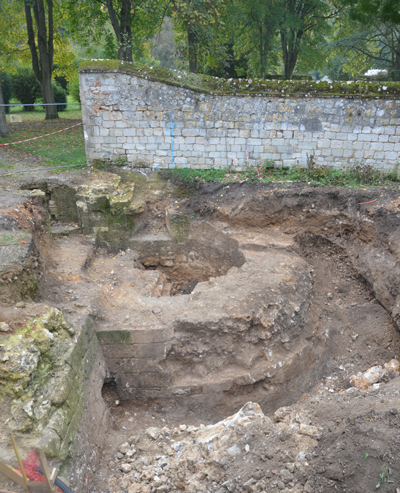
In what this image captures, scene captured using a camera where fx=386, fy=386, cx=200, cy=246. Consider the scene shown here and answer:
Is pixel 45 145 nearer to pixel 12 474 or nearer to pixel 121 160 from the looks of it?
pixel 121 160

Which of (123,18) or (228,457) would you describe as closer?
(228,457)

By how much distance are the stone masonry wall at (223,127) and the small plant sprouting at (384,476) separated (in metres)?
8.16

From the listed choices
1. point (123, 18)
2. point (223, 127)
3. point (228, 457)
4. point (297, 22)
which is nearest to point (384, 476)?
point (228, 457)

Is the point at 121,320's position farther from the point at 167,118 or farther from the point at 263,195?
the point at 167,118

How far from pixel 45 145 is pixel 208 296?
8.91 metres

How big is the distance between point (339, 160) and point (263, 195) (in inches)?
103

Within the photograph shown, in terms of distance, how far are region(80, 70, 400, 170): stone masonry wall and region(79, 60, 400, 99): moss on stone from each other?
12 centimetres

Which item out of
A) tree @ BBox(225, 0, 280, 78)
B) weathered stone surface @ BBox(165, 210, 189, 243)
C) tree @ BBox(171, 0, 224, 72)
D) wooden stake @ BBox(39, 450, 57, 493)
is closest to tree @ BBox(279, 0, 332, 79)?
tree @ BBox(225, 0, 280, 78)

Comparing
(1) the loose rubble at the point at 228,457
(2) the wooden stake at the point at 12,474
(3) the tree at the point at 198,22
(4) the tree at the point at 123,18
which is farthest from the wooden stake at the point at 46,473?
(4) the tree at the point at 123,18

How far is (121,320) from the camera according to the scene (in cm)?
629

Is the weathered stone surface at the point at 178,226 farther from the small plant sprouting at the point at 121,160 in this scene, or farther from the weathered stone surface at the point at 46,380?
the weathered stone surface at the point at 46,380

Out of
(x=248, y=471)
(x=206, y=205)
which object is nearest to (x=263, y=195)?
(x=206, y=205)

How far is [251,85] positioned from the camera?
9.82m

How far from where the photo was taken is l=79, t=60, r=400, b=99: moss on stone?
9539 mm
